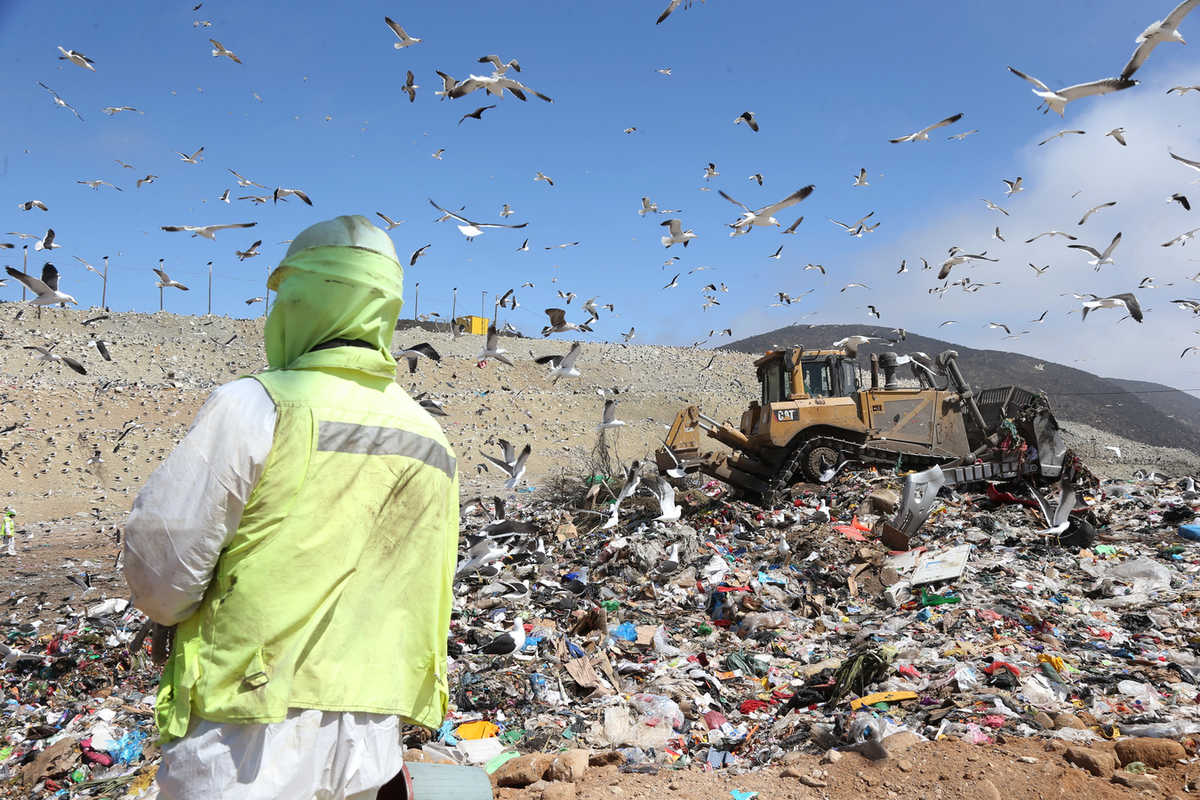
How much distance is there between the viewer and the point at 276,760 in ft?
4.08

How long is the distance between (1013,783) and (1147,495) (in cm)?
892

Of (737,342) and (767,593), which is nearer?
(767,593)

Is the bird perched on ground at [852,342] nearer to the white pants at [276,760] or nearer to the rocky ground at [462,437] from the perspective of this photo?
the rocky ground at [462,437]

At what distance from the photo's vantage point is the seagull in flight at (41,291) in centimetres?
534

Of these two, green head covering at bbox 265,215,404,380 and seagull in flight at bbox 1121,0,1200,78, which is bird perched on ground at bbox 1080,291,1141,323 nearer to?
seagull in flight at bbox 1121,0,1200,78

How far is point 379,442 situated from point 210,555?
12.7 inches

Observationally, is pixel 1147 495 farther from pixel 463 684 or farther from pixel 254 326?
pixel 254 326

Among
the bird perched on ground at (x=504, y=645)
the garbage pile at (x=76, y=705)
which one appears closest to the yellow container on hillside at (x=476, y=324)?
the garbage pile at (x=76, y=705)

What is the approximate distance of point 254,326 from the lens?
3453 centimetres

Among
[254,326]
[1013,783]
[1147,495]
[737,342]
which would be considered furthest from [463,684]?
[737,342]

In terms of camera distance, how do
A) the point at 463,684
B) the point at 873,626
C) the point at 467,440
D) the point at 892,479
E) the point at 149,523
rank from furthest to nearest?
the point at 467,440 < the point at 892,479 < the point at 873,626 < the point at 463,684 < the point at 149,523

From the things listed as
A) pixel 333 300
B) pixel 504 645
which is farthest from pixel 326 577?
pixel 504 645

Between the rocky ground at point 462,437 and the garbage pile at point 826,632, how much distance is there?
0.32 metres

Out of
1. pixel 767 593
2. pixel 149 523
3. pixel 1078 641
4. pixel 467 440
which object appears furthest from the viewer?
pixel 467 440
